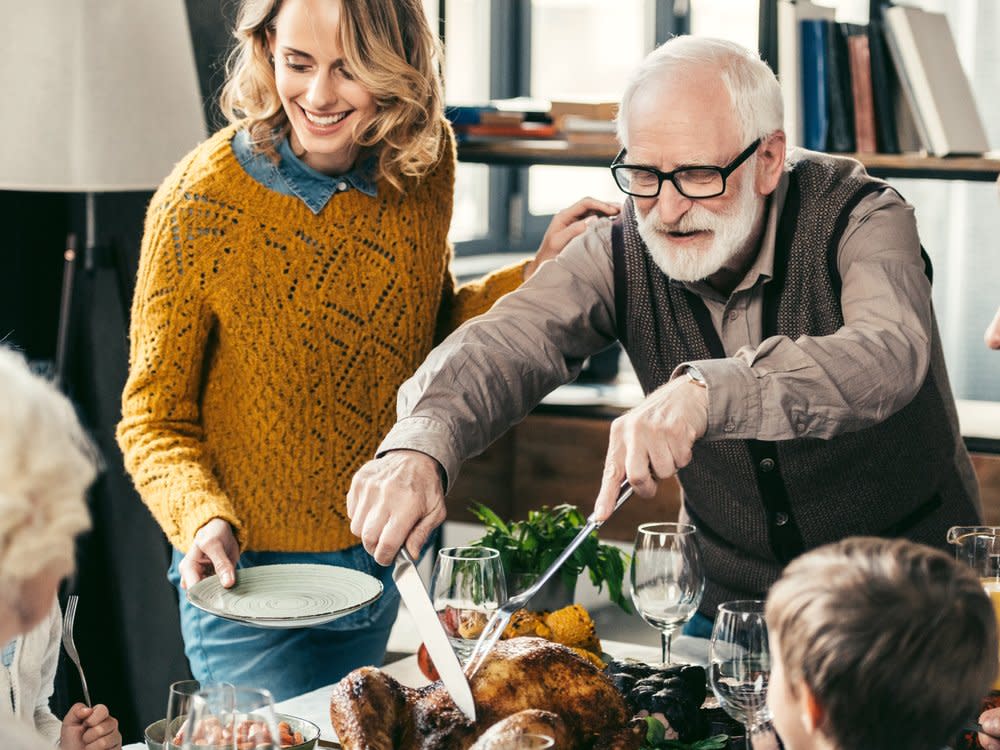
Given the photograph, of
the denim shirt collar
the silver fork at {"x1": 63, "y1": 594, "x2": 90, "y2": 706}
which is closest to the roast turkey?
the silver fork at {"x1": 63, "y1": 594, "x2": 90, "y2": 706}

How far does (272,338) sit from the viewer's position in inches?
80.5

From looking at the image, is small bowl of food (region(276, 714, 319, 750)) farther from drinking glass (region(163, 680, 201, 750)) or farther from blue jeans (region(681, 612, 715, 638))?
blue jeans (region(681, 612, 715, 638))

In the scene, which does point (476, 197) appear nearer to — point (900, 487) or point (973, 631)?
point (900, 487)

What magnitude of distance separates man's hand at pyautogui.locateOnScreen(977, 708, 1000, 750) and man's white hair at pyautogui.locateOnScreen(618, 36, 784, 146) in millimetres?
813

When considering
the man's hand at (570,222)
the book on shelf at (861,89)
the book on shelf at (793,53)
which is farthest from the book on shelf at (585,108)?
the man's hand at (570,222)

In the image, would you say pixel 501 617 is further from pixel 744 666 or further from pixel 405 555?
pixel 744 666

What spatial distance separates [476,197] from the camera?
16.4 feet

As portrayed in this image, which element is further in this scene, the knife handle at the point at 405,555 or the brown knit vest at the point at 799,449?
the brown knit vest at the point at 799,449

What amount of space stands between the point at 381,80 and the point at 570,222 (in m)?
0.40

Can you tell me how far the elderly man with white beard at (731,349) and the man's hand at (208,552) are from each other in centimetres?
26

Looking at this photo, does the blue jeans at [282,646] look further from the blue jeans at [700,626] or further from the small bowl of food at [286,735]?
the small bowl of food at [286,735]

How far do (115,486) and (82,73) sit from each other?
1023 millimetres

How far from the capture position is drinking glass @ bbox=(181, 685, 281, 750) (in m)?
1.18

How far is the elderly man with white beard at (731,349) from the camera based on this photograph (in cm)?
159
